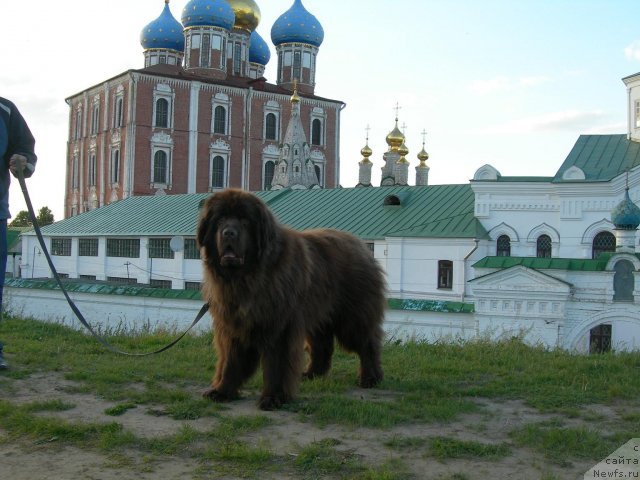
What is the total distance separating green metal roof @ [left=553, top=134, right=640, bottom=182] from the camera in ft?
93.3

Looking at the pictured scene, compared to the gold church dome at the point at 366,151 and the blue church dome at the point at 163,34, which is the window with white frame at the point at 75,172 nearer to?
the blue church dome at the point at 163,34

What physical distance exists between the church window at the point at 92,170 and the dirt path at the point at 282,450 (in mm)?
52944

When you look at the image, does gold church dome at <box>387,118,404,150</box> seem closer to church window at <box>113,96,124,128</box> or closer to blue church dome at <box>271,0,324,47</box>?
blue church dome at <box>271,0,324,47</box>

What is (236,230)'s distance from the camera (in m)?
4.97

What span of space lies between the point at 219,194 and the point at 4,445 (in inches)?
80.0

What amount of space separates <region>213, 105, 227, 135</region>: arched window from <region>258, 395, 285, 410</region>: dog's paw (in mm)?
50146

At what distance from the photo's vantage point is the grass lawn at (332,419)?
394cm

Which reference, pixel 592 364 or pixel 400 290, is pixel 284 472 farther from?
pixel 400 290

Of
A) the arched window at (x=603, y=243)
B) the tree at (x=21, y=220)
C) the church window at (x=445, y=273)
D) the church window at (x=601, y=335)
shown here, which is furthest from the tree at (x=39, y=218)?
the church window at (x=601, y=335)

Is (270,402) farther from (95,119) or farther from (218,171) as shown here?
(95,119)

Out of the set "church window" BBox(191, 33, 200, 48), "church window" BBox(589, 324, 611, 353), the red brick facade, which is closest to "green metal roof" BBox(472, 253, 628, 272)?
"church window" BBox(589, 324, 611, 353)

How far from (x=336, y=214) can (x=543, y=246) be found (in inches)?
393

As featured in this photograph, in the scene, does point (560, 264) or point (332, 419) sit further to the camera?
point (560, 264)

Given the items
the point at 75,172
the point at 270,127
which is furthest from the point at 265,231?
the point at 75,172
